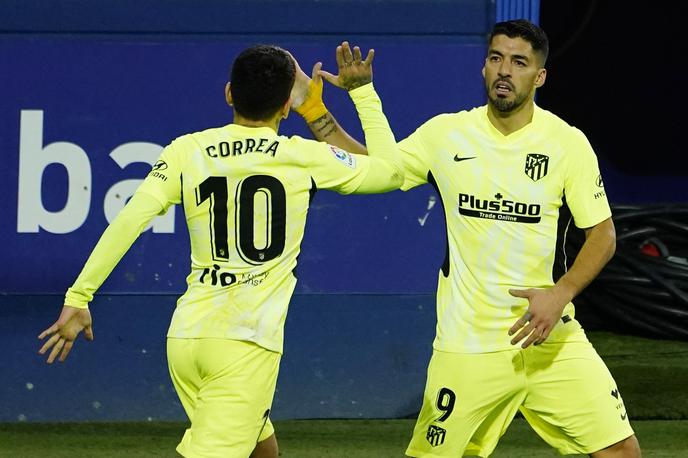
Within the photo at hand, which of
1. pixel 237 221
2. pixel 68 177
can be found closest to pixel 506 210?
pixel 237 221

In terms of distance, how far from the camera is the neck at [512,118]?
5203mm

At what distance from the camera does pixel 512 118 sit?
521cm

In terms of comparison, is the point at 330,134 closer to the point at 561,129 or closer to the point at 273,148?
the point at 273,148

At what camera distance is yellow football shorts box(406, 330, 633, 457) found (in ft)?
16.4

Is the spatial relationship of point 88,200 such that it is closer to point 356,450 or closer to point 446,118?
point 356,450

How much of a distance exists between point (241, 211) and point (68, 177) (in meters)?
3.10

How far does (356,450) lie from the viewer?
6898 mm

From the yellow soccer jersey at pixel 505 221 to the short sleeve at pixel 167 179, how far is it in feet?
3.85

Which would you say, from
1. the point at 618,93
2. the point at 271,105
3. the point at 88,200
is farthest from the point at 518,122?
the point at 618,93

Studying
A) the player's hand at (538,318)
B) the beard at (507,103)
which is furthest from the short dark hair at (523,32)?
the player's hand at (538,318)

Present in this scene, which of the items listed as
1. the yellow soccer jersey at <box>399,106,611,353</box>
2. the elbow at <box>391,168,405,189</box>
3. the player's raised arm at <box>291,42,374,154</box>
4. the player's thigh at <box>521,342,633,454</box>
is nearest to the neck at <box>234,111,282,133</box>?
the player's raised arm at <box>291,42,374,154</box>

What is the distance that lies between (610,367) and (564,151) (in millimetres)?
3423

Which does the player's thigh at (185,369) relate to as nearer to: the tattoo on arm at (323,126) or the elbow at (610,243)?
the tattoo on arm at (323,126)

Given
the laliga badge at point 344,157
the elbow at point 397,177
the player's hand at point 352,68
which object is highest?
the player's hand at point 352,68
